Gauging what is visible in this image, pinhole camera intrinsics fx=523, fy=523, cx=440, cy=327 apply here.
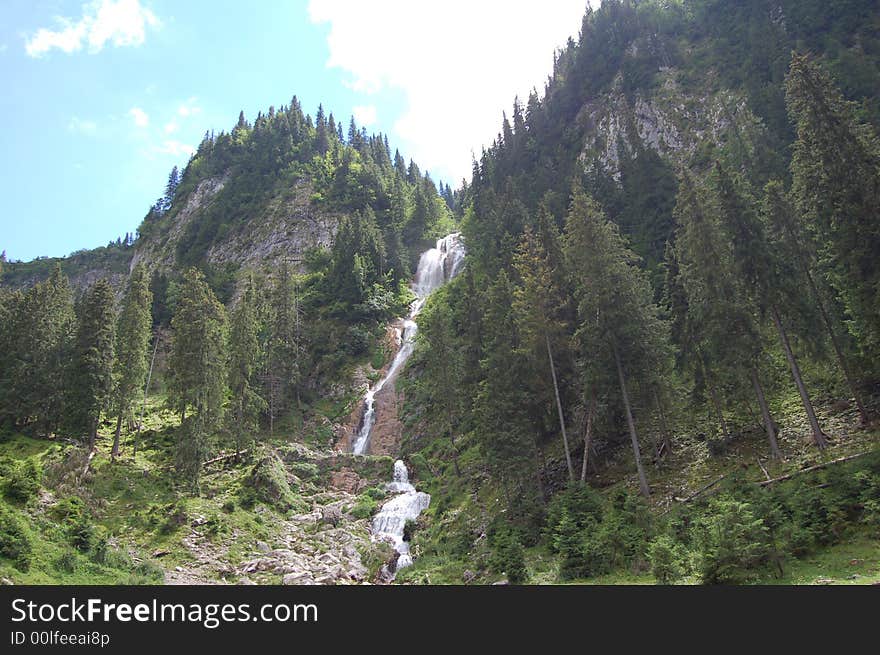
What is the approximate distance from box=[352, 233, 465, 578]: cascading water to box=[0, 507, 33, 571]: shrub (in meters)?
16.7

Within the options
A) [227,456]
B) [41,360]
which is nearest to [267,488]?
[227,456]

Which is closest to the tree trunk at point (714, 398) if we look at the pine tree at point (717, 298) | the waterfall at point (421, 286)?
the pine tree at point (717, 298)

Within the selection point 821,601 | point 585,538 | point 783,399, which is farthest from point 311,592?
point 783,399

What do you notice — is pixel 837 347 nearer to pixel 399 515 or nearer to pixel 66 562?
pixel 399 515

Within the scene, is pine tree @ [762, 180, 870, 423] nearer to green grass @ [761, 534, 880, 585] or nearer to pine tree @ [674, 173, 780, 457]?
pine tree @ [674, 173, 780, 457]

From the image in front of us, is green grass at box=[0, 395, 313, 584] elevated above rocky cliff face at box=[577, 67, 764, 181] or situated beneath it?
situated beneath

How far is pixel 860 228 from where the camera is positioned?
20.9 metres

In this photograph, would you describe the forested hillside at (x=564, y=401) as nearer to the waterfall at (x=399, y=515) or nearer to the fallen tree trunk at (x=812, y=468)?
the fallen tree trunk at (x=812, y=468)

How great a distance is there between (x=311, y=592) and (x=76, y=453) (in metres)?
30.2

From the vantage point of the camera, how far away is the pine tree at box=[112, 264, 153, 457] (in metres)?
37.0

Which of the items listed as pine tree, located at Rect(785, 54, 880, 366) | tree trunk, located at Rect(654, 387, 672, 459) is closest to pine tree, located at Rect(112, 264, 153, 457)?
tree trunk, located at Rect(654, 387, 672, 459)

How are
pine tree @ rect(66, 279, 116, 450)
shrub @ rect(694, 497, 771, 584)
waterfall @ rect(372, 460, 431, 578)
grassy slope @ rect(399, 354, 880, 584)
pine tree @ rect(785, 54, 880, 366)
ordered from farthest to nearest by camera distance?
pine tree @ rect(66, 279, 116, 450) → waterfall @ rect(372, 460, 431, 578) → pine tree @ rect(785, 54, 880, 366) → grassy slope @ rect(399, 354, 880, 584) → shrub @ rect(694, 497, 771, 584)

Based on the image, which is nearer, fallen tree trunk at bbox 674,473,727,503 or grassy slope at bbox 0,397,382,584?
grassy slope at bbox 0,397,382,584

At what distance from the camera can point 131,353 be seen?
128ft
